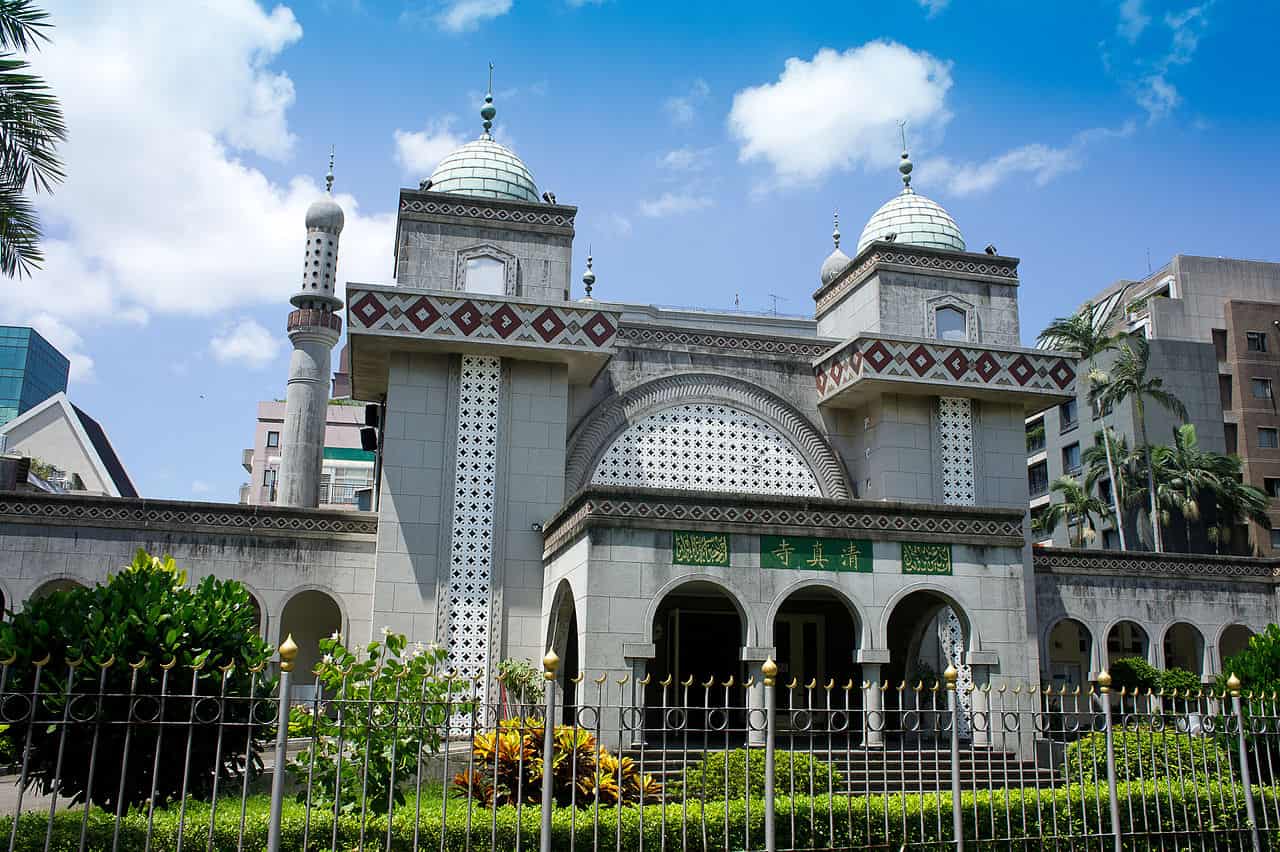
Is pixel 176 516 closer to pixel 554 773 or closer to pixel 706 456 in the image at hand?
pixel 706 456

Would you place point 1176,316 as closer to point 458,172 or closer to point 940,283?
point 940,283

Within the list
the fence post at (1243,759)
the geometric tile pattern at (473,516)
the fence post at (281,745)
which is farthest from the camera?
the geometric tile pattern at (473,516)

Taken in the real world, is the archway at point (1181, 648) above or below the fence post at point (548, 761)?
above

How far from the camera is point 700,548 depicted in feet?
48.4

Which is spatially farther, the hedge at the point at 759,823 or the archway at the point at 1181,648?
the archway at the point at 1181,648

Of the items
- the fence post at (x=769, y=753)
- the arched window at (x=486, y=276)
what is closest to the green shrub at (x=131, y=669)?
the fence post at (x=769, y=753)

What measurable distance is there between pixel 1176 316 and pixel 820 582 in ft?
105

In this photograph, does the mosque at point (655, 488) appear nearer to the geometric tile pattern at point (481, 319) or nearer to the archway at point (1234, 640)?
the geometric tile pattern at point (481, 319)

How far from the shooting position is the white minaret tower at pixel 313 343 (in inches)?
1133

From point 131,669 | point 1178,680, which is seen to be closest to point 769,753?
point 131,669

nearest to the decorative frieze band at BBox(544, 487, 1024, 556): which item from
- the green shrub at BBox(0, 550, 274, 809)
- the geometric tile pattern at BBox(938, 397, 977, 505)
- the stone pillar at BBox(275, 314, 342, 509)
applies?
the geometric tile pattern at BBox(938, 397, 977, 505)

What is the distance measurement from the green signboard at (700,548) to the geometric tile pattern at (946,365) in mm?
5518

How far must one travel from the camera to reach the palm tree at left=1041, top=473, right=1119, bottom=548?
3747 cm

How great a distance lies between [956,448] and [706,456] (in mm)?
4355
